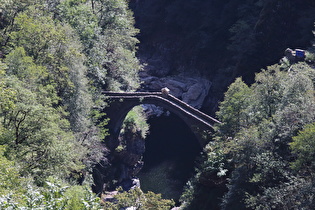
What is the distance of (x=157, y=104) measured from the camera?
3541cm

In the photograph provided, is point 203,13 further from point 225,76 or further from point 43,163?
point 43,163

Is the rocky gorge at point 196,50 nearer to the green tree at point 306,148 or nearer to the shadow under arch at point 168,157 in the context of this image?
the shadow under arch at point 168,157

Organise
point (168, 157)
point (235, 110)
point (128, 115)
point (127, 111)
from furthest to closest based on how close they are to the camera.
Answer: point (168, 157)
point (128, 115)
point (127, 111)
point (235, 110)

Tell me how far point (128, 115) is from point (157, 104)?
5059 millimetres

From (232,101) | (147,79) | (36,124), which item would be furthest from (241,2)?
(36,124)

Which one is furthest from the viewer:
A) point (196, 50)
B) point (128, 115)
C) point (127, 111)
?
point (196, 50)

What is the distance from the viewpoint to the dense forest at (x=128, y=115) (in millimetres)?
16875

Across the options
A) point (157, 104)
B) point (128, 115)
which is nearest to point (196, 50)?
point (128, 115)

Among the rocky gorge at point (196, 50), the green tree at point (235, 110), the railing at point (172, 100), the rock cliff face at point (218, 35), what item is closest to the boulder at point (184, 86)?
the rocky gorge at point (196, 50)

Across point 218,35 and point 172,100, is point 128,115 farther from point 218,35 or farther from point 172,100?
point 218,35

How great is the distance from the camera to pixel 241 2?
52.0 metres

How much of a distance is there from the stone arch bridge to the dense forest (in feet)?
5.07

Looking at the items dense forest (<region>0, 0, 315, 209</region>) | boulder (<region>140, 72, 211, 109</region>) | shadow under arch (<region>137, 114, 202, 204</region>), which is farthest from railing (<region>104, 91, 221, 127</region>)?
boulder (<region>140, 72, 211, 109</region>)

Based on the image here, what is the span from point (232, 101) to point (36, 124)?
1147 cm
